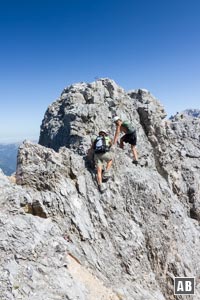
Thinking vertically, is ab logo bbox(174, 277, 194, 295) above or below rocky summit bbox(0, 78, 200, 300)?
below

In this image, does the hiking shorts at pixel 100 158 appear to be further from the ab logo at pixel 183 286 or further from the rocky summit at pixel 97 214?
the ab logo at pixel 183 286

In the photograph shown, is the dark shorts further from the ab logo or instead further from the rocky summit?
the ab logo

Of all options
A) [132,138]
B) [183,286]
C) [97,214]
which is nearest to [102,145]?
[132,138]

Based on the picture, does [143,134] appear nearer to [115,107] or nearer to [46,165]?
[115,107]

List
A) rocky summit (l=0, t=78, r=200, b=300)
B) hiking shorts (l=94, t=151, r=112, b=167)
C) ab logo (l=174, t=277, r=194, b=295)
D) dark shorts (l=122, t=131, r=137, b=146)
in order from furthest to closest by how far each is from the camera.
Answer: dark shorts (l=122, t=131, r=137, b=146) → hiking shorts (l=94, t=151, r=112, b=167) → ab logo (l=174, t=277, r=194, b=295) → rocky summit (l=0, t=78, r=200, b=300)

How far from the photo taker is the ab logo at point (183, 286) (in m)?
23.7

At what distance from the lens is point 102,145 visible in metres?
23.8

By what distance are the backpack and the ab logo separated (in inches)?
498

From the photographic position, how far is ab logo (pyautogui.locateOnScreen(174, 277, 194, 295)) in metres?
23.7

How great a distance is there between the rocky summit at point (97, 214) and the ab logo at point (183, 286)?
34 centimetres

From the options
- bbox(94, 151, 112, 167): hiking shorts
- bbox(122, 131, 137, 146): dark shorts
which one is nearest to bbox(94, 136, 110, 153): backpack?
bbox(94, 151, 112, 167): hiking shorts

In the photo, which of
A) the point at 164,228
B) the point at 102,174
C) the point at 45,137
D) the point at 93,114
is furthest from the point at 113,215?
the point at 45,137

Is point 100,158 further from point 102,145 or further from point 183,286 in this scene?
point 183,286

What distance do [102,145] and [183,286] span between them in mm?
14043
